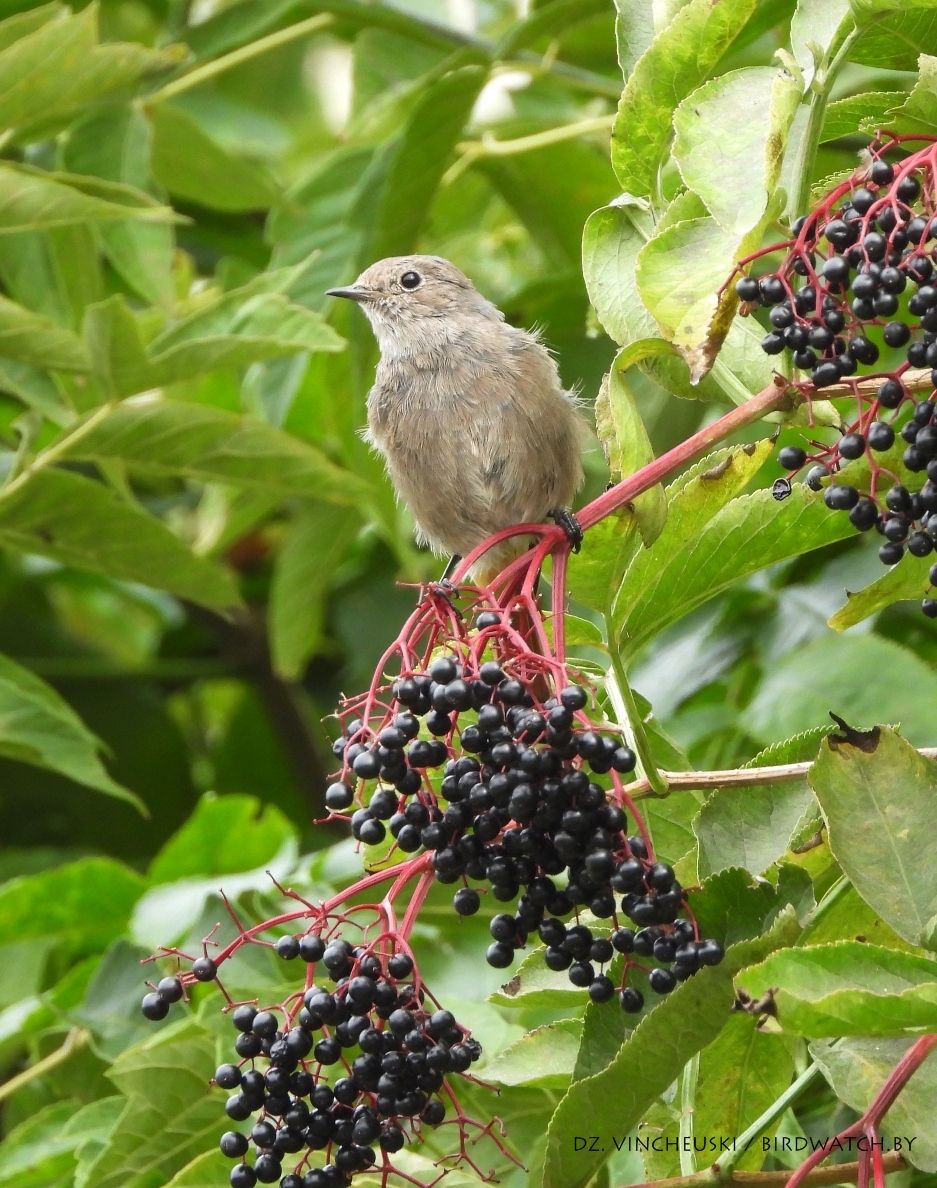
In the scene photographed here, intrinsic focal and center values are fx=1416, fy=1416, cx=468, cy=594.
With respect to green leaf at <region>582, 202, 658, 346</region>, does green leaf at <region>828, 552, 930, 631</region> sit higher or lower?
lower

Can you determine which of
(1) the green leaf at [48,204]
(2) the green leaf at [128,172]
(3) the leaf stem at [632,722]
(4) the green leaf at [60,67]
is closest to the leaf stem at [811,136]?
(3) the leaf stem at [632,722]

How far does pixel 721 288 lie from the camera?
1.87 metres

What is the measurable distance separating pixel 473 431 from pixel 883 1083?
2370mm

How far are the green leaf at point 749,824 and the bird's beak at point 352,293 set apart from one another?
254 cm

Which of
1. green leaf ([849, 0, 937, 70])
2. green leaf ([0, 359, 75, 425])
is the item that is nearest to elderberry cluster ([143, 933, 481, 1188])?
green leaf ([849, 0, 937, 70])

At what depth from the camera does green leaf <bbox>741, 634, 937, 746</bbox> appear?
3.06 meters

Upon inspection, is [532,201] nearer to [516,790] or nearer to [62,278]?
[62,278]

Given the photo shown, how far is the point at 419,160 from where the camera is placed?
3.80 metres

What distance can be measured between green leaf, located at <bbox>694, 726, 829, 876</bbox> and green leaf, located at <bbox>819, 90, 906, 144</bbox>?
41.8 inches

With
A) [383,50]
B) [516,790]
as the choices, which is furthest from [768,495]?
[383,50]

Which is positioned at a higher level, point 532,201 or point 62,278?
point 62,278

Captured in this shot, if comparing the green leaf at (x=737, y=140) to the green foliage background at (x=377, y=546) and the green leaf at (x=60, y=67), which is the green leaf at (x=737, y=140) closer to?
the green foliage background at (x=377, y=546)

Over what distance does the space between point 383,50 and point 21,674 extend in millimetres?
2326

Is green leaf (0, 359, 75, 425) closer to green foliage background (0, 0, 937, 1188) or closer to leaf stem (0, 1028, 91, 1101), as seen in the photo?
green foliage background (0, 0, 937, 1188)
